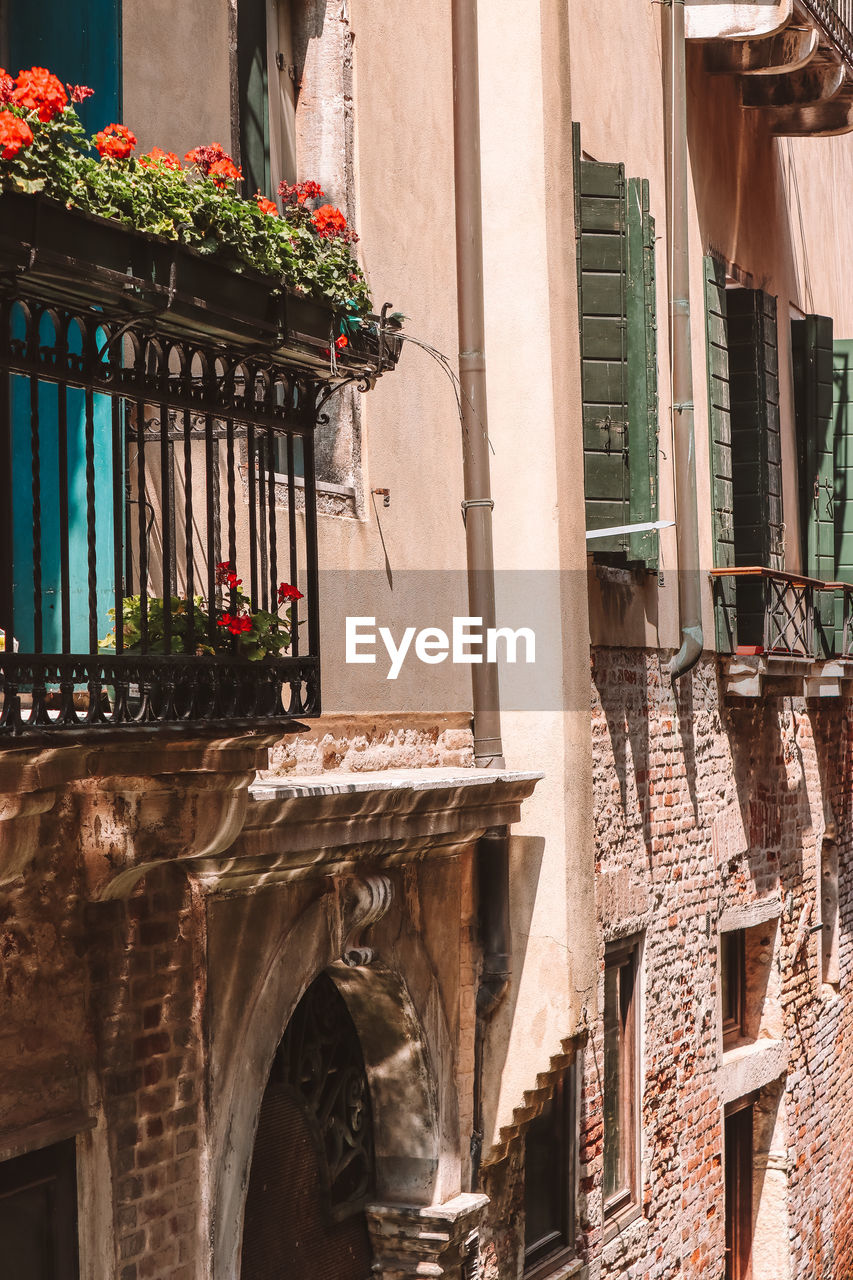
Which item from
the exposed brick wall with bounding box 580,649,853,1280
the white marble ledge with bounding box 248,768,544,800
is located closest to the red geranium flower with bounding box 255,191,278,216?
the white marble ledge with bounding box 248,768,544,800

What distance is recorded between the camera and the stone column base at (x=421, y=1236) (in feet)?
21.9

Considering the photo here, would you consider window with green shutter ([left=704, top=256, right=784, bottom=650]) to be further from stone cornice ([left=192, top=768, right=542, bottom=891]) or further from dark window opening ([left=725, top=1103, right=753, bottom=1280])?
stone cornice ([left=192, top=768, right=542, bottom=891])

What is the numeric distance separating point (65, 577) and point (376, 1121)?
3553 millimetres

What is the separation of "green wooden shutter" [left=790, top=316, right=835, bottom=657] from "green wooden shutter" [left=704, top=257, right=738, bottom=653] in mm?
2041

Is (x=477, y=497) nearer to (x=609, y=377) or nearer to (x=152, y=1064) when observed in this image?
(x=609, y=377)

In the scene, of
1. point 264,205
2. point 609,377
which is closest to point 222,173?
point 264,205

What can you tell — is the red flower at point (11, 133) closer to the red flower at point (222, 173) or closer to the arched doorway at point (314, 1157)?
the red flower at point (222, 173)

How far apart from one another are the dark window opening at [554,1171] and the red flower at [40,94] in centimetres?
545

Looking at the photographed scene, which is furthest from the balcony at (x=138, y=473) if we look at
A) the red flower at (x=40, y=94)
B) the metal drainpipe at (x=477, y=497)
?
the metal drainpipe at (x=477, y=497)

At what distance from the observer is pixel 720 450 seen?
10859mm

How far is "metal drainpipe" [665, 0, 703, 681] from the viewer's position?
9.47 meters

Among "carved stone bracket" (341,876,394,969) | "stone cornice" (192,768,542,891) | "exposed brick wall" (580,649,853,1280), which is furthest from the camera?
"exposed brick wall" (580,649,853,1280)

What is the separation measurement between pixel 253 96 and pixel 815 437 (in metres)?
7.74

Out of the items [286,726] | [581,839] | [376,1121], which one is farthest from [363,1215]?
[286,726]
